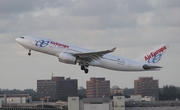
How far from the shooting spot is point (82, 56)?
93.9 m

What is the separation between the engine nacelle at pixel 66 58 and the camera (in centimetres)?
9206

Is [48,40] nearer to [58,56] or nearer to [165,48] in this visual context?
[58,56]

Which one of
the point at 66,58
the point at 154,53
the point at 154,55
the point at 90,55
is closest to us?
the point at 66,58

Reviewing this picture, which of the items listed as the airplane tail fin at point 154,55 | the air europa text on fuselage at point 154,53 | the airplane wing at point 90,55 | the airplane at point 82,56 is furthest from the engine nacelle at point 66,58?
the air europa text on fuselage at point 154,53

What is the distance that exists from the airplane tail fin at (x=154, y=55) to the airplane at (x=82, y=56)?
0.46 metres

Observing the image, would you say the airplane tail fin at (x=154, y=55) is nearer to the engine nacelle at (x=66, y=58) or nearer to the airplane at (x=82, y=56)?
the airplane at (x=82, y=56)

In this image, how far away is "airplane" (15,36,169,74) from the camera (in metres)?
92.8

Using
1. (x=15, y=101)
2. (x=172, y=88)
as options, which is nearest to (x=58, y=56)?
(x=15, y=101)

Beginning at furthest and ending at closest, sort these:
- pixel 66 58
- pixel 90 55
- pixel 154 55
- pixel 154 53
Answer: pixel 154 53 < pixel 154 55 < pixel 90 55 < pixel 66 58

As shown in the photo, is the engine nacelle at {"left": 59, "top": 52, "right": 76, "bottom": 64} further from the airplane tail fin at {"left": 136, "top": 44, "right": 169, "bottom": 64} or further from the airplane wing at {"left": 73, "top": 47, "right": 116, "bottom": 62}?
the airplane tail fin at {"left": 136, "top": 44, "right": 169, "bottom": 64}

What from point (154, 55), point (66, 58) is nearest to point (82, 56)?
point (66, 58)

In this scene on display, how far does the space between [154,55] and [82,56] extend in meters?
14.5

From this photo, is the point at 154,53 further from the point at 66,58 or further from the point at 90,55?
the point at 66,58

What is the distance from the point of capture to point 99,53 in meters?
92.8
